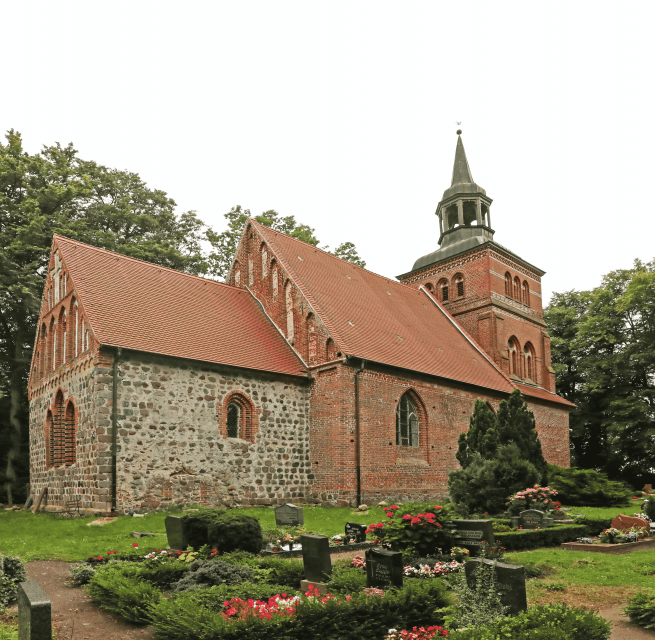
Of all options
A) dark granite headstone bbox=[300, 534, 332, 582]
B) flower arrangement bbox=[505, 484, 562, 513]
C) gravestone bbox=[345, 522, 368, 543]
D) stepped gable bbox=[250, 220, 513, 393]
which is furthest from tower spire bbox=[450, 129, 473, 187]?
dark granite headstone bbox=[300, 534, 332, 582]

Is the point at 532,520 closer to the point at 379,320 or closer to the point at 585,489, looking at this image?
the point at 585,489

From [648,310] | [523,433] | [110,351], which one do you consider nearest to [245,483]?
[110,351]

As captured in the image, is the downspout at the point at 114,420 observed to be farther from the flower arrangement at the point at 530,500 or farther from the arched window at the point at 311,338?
the flower arrangement at the point at 530,500

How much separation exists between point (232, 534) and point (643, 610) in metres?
Result: 5.74

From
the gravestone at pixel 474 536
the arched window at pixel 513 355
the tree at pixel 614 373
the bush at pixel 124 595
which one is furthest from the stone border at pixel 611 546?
the tree at pixel 614 373

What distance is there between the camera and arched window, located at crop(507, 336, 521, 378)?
1126 inches

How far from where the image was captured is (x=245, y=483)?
55.4 feet

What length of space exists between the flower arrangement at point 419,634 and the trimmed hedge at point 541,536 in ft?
19.5

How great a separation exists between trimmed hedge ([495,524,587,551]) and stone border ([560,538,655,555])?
22 centimetres

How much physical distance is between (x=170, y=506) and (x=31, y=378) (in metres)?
8.41

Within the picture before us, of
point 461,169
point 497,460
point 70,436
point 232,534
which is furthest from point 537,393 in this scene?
point 232,534

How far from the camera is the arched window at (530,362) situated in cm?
3006

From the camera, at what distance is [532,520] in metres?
12.8

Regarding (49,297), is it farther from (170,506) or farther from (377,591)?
(377,591)
